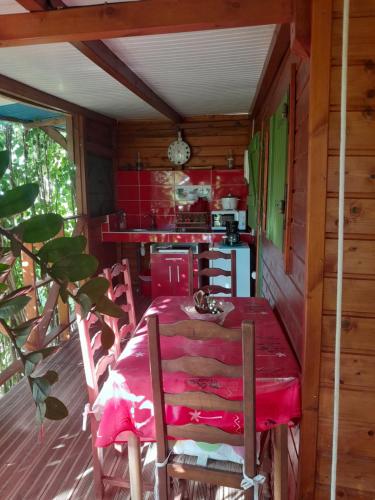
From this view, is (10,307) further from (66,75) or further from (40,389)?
(66,75)

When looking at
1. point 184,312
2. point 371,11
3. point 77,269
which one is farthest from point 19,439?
point 371,11

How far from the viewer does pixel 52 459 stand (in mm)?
2248

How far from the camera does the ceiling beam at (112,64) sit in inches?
83.9

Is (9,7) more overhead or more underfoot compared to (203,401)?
more overhead

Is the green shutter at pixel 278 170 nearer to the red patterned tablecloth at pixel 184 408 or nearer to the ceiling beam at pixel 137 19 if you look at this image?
the ceiling beam at pixel 137 19

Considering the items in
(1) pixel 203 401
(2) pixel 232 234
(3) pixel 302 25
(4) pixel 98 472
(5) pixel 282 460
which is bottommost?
(4) pixel 98 472

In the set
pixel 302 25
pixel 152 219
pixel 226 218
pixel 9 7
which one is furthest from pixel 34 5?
pixel 152 219

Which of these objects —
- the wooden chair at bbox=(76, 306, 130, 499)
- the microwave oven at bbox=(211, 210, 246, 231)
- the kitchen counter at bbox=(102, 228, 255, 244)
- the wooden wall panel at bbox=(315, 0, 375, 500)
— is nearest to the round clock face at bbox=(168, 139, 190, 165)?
the microwave oven at bbox=(211, 210, 246, 231)

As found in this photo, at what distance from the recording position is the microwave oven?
504 cm

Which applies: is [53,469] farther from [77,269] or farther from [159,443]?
[77,269]

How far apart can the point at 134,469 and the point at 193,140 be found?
15.0ft

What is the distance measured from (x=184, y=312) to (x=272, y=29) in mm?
1749

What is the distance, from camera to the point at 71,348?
12.5ft

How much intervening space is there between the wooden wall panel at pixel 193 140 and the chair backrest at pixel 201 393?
4.28 m
